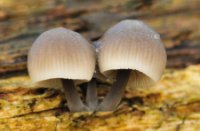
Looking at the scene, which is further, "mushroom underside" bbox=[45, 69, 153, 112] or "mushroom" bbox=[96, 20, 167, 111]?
"mushroom underside" bbox=[45, 69, 153, 112]

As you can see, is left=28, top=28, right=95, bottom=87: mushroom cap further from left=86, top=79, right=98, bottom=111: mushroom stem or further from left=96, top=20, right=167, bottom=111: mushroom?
left=86, top=79, right=98, bottom=111: mushroom stem

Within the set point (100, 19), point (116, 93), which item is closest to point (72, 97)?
point (116, 93)

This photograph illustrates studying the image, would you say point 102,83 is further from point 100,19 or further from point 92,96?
point 100,19

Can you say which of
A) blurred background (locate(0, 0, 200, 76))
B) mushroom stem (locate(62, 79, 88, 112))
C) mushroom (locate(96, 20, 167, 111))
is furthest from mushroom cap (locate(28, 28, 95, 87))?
blurred background (locate(0, 0, 200, 76))

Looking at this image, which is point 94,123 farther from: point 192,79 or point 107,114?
point 192,79

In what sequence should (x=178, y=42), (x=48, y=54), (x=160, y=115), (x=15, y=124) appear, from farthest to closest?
(x=178, y=42) → (x=160, y=115) → (x=15, y=124) → (x=48, y=54)

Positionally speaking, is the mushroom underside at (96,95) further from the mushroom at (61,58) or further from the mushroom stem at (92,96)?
the mushroom at (61,58)

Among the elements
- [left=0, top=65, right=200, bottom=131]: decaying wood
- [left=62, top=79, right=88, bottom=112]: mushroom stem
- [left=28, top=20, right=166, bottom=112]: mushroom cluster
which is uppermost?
[left=28, top=20, right=166, bottom=112]: mushroom cluster

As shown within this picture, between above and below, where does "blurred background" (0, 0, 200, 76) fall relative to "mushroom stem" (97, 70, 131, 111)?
Result: above

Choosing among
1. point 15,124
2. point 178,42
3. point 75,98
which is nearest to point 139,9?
point 178,42
